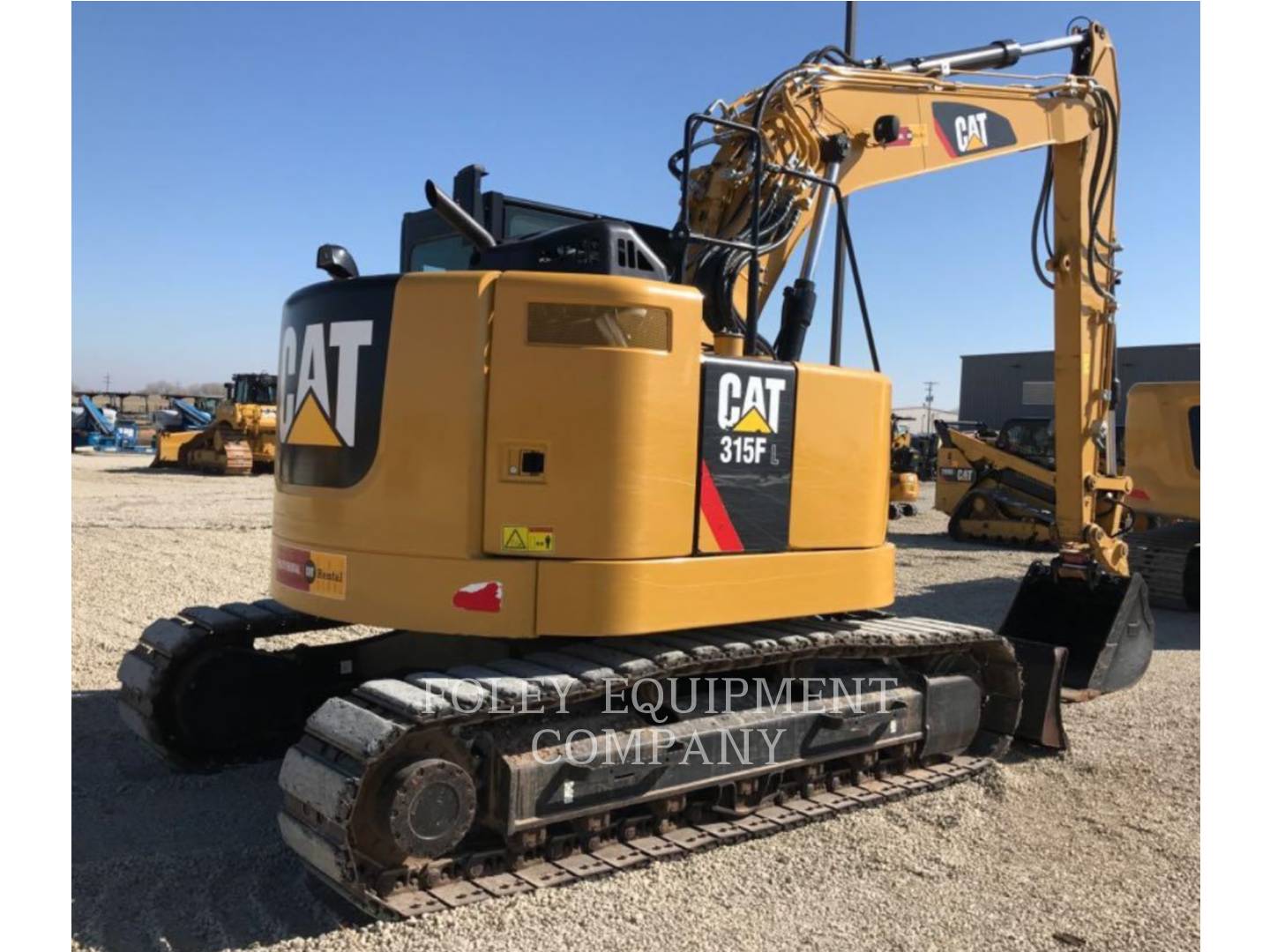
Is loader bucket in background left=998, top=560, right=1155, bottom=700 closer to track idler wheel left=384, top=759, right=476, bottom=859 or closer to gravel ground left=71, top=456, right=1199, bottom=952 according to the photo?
gravel ground left=71, top=456, right=1199, bottom=952

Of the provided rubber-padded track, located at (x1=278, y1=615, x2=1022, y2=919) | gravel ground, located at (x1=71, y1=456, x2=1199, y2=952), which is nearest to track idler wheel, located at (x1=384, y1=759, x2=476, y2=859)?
rubber-padded track, located at (x1=278, y1=615, x2=1022, y2=919)

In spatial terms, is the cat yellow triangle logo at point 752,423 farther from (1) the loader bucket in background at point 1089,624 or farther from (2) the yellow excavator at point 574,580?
(1) the loader bucket in background at point 1089,624

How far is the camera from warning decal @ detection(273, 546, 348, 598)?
4.21 m

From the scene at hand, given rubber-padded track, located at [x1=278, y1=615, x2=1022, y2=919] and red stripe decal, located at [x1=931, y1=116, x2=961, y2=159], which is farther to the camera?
red stripe decal, located at [x1=931, y1=116, x2=961, y2=159]

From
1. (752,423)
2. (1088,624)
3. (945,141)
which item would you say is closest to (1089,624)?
(1088,624)

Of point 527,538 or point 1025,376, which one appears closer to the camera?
point 527,538

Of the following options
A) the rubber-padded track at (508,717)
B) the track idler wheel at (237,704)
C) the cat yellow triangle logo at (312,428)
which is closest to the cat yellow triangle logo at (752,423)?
the rubber-padded track at (508,717)

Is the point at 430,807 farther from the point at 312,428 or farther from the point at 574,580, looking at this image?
the point at 312,428

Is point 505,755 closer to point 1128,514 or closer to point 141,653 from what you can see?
point 141,653

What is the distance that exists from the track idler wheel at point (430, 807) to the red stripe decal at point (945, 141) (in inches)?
192

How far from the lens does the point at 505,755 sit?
388 centimetres

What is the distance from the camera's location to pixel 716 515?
432 cm

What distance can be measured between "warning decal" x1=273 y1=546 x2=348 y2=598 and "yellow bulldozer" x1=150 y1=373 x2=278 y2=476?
80.8 feet

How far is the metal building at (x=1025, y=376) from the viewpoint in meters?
45.4
